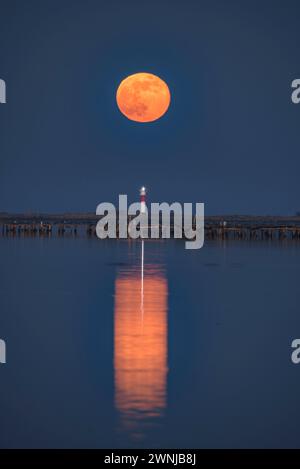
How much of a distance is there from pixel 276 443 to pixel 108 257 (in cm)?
2669

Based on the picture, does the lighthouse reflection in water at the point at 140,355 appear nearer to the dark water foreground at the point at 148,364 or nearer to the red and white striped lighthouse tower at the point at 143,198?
the dark water foreground at the point at 148,364

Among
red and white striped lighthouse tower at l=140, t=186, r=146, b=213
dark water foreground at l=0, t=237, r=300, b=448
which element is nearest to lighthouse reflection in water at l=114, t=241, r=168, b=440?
dark water foreground at l=0, t=237, r=300, b=448

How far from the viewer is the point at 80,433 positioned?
8102 mm

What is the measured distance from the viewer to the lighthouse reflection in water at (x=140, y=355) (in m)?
8.62

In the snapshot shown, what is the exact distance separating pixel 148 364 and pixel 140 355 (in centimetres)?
61

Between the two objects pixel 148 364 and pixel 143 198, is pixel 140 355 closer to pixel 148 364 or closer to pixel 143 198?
pixel 148 364

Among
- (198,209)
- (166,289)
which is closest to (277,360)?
(166,289)

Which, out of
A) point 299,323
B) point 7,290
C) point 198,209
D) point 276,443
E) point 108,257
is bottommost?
point 276,443

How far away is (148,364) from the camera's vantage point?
11086 mm

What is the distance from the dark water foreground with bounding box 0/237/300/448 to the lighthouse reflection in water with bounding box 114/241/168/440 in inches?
0.7

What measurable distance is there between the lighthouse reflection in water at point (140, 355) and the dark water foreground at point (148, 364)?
0.02 m

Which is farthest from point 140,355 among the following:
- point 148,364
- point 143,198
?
point 143,198

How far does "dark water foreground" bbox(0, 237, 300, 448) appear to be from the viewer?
26.9 feet

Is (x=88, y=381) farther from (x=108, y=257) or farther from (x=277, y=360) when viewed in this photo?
(x=108, y=257)
